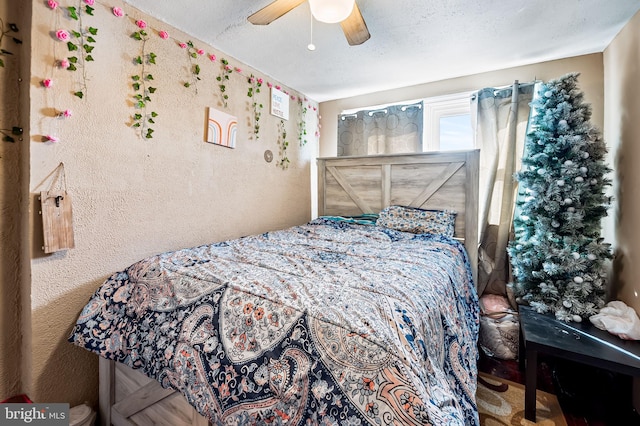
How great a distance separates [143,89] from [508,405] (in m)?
2.98

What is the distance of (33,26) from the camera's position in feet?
4.46

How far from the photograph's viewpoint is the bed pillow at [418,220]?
239 cm

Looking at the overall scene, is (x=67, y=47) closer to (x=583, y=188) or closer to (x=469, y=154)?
(x=469, y=154)

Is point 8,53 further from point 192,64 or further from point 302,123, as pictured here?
point 302,123

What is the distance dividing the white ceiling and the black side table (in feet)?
6.64

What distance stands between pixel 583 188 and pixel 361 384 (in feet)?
6.87

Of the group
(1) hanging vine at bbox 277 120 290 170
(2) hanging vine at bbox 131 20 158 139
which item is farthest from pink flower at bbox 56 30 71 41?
(1) hanging vine at bbox 277 120 290 170

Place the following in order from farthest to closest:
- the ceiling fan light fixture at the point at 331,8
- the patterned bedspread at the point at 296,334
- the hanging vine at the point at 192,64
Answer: the hanging vine at the point at 192,64 < the ceiling fan light fixture at the point at 331,8 < the patterned bedspread at the point at 296,334

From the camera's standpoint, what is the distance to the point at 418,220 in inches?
97.8

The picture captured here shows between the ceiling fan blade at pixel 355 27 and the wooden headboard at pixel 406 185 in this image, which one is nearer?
the ceiling fan blade at pixel 355 27

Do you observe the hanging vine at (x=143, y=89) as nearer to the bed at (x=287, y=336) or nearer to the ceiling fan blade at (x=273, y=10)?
the ceiling fan blade at (x=273, y=10)

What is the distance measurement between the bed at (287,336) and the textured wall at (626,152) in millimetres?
1012

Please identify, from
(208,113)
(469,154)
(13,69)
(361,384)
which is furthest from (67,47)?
(469,154)

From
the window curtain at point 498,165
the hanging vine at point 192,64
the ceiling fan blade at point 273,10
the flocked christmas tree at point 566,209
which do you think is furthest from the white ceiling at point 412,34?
the flocked christmas tree at point 566,209
